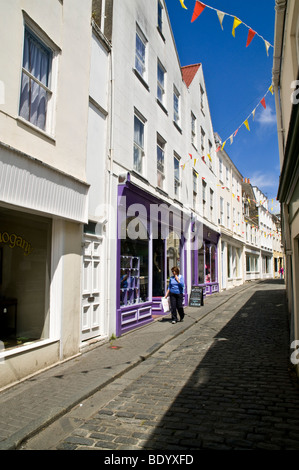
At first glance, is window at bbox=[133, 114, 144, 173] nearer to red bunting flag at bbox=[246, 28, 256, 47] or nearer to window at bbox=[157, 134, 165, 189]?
window at bbox=[157, 134, 165, 189]

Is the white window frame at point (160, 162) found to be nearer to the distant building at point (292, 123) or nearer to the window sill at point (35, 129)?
the distant building at point (292, 123)

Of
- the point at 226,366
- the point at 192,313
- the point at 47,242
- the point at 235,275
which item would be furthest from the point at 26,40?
the point at 235,275

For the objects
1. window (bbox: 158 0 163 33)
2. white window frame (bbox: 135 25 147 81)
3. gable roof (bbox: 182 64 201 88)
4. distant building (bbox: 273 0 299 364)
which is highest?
gable roof (bbox: 182 64 201 88)

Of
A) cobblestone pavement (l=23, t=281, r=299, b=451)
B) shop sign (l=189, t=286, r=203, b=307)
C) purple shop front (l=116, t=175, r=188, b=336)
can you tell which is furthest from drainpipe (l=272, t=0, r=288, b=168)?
shop sign (l=189, t=286, r=203, b=307)

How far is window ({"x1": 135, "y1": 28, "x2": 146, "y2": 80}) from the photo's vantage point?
1070 cm

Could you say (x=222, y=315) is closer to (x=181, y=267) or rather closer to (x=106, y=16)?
(x=181, y=267)

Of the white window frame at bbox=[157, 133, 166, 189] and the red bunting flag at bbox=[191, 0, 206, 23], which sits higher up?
the red bunting flag at bbox=[191, 0, 206, 23]

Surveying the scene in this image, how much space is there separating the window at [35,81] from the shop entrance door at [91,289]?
270 cm

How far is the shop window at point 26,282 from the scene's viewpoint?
5.95 m

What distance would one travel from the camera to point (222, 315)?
11.8 meters

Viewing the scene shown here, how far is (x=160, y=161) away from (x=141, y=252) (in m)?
3.87

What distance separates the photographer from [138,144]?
34.1 feet

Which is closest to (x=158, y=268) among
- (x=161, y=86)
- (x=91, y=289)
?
(x=91, y=289)

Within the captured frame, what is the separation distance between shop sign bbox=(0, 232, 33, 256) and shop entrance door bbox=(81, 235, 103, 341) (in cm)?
135
